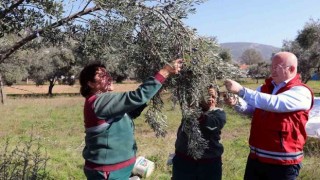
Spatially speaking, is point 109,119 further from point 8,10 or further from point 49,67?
point 49,67

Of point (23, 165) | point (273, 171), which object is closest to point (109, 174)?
point (273, 171)

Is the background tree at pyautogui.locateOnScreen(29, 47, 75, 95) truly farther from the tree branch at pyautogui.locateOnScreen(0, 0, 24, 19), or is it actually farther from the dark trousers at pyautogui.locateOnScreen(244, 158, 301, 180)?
the dark trousers at pyautogui.locateOnScreen(244, 158, 301, 180)

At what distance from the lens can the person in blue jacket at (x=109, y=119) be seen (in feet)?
11.8

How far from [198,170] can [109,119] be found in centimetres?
171

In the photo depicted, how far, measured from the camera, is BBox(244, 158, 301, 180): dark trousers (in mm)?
4305

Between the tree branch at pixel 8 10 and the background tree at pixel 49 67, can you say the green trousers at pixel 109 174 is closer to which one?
the tree branch at pixel 8 10

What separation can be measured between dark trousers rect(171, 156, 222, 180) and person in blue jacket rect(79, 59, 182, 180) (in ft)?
4.05

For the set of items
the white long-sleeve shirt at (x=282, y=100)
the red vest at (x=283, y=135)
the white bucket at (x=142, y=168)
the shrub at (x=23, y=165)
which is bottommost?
the white bucket at (x=142, y=168)

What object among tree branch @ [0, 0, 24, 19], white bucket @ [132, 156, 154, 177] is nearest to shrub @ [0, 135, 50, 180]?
white bucket @ [132, 156, 154, 177]

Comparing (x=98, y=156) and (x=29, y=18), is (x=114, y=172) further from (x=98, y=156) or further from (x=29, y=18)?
(x=29, y=18)

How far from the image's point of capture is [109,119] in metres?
3.72

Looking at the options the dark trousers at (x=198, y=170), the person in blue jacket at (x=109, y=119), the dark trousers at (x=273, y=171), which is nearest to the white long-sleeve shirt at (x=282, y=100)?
the dark trousers at (x=273, y=171)

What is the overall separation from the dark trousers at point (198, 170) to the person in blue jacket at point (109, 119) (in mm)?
1234

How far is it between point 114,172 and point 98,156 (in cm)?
22
